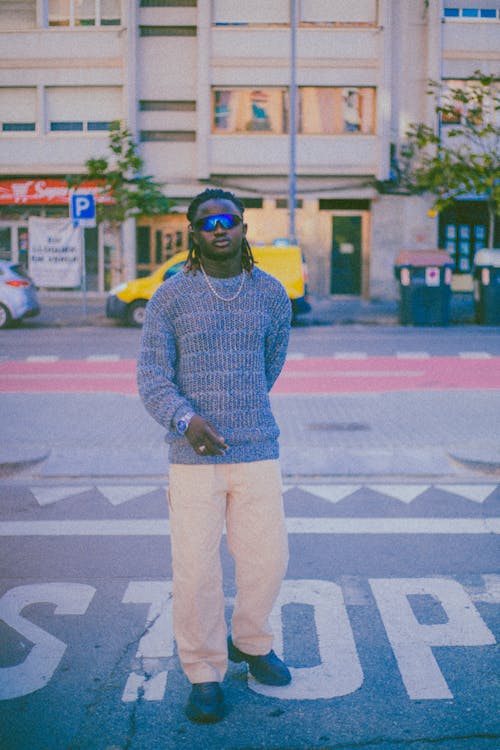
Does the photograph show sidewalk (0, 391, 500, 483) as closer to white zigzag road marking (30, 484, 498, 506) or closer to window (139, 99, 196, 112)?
white zigzag road marking (30, 484, 498, 506)

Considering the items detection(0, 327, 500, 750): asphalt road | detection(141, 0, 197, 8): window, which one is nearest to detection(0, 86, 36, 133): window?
detection(141, 0, 197, 8): window

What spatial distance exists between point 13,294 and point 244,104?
39.2ft

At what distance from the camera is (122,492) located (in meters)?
6.53

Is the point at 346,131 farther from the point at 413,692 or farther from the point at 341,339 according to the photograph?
the point at 413,692

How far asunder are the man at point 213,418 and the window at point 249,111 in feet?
86.7

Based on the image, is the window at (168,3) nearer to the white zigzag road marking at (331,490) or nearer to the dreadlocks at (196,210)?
the white zigzag road marking at (331,490)

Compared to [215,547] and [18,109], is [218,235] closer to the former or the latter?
[215,547]

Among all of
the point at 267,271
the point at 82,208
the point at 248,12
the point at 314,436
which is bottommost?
the point at 314,436

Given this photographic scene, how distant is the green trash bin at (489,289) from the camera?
842 inches

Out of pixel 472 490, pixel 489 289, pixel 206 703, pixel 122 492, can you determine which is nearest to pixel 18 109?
pixel 489 289

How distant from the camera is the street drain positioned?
876 centimetres

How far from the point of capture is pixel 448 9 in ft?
96.1

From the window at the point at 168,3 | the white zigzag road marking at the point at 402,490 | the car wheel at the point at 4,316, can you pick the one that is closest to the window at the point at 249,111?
the window at the point at 168,3

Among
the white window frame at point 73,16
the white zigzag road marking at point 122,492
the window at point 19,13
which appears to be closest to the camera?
the white zigzag road marking at point 122,492
